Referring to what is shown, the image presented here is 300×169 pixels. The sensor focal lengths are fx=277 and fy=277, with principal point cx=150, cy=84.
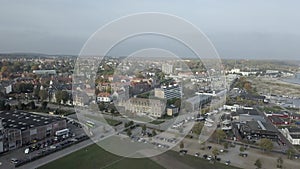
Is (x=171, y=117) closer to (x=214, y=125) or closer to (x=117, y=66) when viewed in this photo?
(x=214, y=125)

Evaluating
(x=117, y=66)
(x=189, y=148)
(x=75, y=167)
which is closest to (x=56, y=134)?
(x=75, y=167)

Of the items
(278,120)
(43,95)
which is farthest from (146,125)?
(43,95)

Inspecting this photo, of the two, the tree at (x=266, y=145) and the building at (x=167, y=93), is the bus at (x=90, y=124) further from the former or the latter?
the tree at (x=266, y=145)

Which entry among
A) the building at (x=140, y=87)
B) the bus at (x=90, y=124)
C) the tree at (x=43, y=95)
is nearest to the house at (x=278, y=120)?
the bus at (x=90, y=124)

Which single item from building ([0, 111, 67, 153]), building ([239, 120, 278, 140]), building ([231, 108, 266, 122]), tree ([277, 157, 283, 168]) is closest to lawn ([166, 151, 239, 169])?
tree ([277, 157, 283, 168])

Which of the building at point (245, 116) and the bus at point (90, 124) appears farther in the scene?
the building at point (245, 116)

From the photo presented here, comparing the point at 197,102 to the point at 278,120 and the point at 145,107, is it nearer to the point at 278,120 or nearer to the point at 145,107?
the point at 145,107
